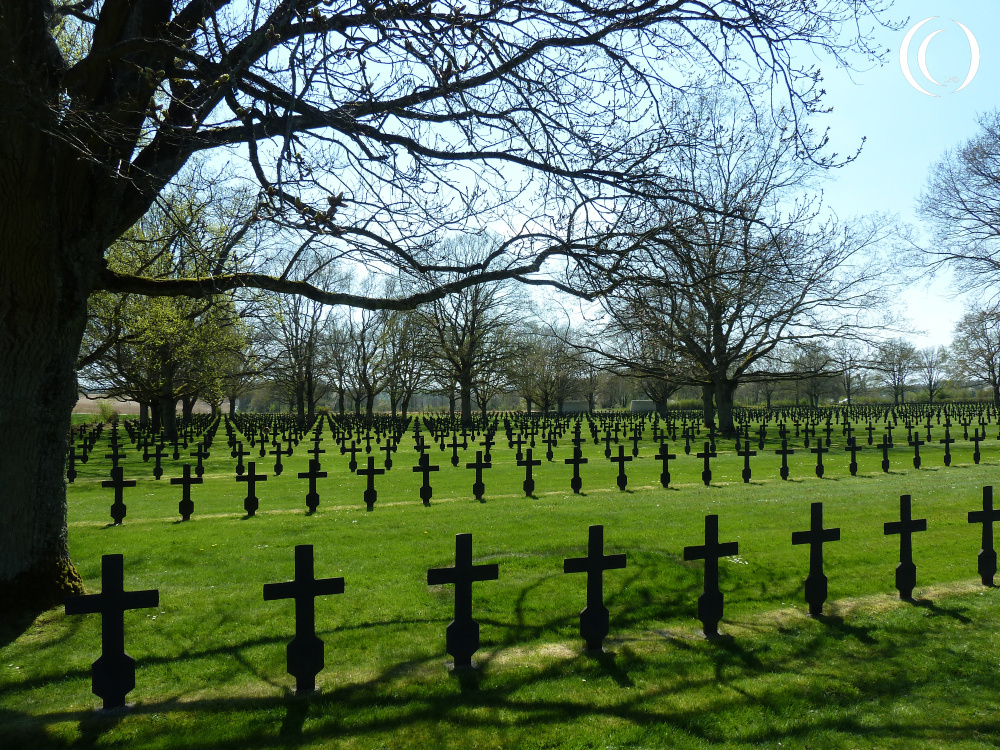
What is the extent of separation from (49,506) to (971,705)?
7.12 m

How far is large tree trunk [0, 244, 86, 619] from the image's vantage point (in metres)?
5.52

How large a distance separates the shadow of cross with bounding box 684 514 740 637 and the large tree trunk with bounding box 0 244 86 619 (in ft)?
17.8

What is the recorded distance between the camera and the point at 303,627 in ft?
13.7

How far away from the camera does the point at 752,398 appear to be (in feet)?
393

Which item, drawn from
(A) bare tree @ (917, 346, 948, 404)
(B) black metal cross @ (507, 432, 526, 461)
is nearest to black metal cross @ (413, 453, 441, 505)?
(B) black metal cross @ (507, 432, 526, 461)

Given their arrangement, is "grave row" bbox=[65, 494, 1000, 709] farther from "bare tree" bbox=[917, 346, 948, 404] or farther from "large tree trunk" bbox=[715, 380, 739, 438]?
"bare tree" bbox=[917, 346, 948, 404]

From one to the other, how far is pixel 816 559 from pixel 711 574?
3.89 feet

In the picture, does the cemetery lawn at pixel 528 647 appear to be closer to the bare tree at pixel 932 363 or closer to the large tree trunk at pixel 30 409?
the large tree trunk at pixel 30 409

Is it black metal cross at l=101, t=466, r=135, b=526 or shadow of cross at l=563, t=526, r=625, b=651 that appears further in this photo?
black metal cross at l=101, t=466, r=135, b=526

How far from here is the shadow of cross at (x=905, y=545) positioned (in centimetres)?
612

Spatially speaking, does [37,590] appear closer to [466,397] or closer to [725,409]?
[725,409]

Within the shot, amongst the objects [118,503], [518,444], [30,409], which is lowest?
[118,503]

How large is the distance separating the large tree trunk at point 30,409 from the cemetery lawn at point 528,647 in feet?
1.39

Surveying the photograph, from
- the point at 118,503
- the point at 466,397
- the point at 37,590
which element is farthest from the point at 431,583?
the point at 466,397
